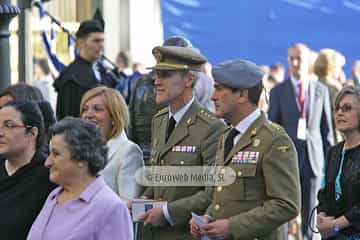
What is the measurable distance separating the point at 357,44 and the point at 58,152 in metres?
10.3

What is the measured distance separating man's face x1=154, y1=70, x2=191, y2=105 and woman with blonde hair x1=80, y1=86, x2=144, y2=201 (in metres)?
0.39

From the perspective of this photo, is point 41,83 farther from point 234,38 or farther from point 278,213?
point 278,213

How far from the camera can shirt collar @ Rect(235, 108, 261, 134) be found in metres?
8.58

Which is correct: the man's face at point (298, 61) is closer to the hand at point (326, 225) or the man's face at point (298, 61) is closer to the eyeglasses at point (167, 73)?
the hand at point (326, 225)

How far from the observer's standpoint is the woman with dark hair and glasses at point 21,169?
8062 mm

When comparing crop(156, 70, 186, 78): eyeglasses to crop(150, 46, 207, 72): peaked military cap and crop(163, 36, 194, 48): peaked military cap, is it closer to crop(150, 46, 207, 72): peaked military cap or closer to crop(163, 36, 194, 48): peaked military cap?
crop(150, 46, 207, 72): peaked military cap

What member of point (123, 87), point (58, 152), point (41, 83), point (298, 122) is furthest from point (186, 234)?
point (41, 83)

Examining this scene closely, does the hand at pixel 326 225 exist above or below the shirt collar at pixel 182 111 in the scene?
below

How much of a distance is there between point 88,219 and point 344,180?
8.35 feet

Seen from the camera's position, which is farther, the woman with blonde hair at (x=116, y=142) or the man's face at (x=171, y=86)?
the woman with blonde hair at (x=116, y=142)

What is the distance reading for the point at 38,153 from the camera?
838 cm

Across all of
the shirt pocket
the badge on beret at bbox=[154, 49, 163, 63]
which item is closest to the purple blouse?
the shirt pocket

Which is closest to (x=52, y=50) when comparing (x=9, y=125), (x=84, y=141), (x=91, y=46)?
(x=91, y=46)

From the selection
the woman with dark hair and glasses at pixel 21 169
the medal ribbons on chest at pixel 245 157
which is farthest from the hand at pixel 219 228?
the woman with dark hair and glasses at pixel 21 169
